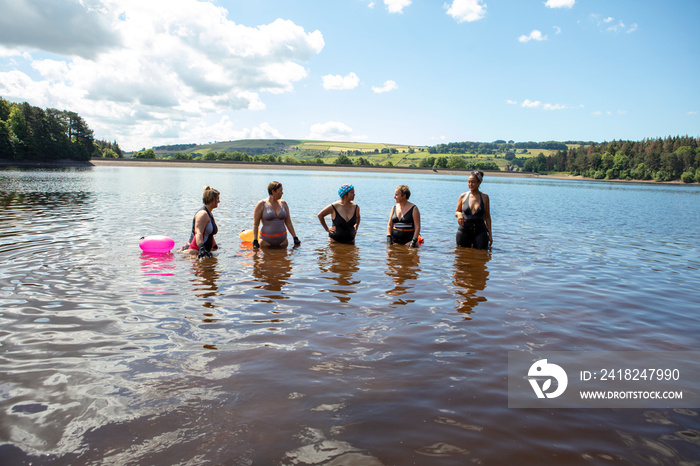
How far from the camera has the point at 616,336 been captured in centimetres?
555

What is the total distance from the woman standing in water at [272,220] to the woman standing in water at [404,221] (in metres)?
3.05

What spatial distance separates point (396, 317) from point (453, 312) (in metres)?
1.00

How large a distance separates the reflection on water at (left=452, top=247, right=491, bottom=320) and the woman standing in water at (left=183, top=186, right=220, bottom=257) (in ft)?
19.6

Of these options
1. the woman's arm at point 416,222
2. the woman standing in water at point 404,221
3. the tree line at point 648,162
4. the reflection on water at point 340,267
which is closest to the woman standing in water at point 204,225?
the reflection on water at point 340,267

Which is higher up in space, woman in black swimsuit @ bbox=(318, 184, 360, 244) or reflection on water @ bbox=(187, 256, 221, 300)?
woman in black swimsuit @ bbox=(318, 184, 360, 244)

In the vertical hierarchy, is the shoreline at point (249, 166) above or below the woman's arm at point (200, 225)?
above

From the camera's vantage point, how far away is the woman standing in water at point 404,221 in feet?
37.3

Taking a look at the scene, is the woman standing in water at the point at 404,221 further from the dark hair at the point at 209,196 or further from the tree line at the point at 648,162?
the tree line at the point at 648,162

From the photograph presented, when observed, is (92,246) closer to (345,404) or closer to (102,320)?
(102,320)

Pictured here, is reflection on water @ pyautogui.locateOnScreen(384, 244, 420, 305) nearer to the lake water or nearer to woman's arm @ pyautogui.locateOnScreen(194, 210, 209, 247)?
the lake water

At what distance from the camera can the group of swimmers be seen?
32.2ft

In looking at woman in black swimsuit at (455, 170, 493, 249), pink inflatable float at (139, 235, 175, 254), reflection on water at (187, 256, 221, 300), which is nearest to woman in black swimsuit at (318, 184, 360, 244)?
woman in black swimsuit at (455, 170, 493, 249)

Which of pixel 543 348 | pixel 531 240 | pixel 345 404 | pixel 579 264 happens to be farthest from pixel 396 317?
pixel 531 240

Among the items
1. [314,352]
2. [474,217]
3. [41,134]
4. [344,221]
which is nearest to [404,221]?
[344,221]
